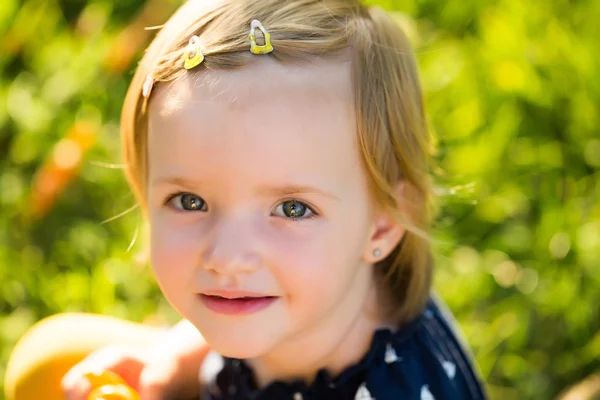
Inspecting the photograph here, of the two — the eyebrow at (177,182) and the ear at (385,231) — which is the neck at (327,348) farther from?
the eyebrow at (177,182)

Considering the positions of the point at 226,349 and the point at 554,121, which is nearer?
the point at 226,349

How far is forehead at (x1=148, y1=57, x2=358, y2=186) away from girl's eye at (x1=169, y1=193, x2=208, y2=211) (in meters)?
0.06

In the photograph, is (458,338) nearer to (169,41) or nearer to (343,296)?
(343,296)

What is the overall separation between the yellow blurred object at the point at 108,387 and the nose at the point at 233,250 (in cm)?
36

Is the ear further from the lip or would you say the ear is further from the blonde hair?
the lip

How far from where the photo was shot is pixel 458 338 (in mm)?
1573

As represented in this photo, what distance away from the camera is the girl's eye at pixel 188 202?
1.22 meters

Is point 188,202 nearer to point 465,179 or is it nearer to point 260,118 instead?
point 260,118

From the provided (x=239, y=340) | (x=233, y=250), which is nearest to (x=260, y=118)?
(x=233, y=250)

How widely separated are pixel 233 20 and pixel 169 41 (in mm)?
121

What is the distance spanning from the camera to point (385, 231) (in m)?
1.39

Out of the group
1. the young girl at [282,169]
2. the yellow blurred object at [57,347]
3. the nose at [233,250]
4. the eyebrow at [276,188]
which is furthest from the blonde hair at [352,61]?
the yellow blurred object at [57,347]

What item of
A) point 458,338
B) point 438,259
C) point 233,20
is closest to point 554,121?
point 438,259

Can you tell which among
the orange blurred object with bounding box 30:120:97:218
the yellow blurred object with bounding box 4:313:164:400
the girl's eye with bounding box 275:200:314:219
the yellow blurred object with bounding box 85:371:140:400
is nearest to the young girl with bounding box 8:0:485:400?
the girl's eye with bounding box 275:200:314:219
